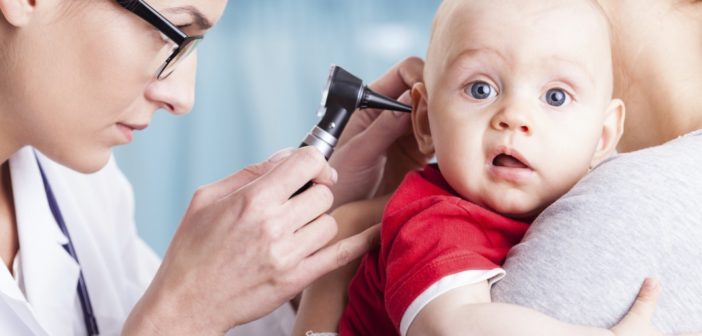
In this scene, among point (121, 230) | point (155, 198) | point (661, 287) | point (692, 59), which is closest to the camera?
point (661, 287)

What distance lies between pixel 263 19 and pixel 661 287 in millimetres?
3153

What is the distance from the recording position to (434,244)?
3.38ft

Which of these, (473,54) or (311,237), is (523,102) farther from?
(311,237)

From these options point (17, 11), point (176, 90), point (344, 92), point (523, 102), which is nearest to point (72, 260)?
point (176, 90)

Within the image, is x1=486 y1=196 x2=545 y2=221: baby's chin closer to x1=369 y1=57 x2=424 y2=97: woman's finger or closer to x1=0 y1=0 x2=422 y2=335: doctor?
x1=0 y1=0 x2=422 y2=335: doctor

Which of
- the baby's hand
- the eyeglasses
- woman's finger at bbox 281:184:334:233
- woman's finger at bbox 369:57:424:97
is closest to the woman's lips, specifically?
the eyeglasses

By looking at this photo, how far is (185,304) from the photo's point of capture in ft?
3.96

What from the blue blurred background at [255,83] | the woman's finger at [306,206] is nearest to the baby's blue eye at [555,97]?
the woman's finger at [306,206]

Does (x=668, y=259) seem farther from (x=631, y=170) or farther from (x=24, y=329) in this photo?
(x=24, y=329)

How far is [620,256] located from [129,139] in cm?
83

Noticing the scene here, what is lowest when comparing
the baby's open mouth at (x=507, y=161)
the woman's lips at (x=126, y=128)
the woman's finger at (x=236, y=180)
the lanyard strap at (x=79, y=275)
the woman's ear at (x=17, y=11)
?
the lanyard strap at (x=79, y=275)

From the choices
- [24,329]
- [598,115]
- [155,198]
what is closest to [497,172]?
[598,115]

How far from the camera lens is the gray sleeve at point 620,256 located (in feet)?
3.02

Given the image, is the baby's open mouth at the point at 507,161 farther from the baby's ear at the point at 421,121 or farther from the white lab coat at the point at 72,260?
the white lab coat at the point at 72,260
